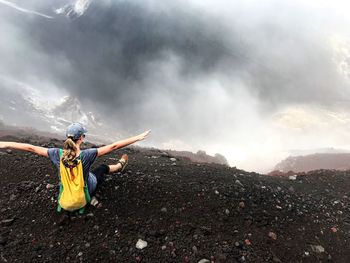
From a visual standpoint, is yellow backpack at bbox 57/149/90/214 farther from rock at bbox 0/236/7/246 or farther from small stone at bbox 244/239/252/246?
small stone at bbox 244/239/252/246

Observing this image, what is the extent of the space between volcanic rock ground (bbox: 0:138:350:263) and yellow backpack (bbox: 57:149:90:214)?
0.31 metres

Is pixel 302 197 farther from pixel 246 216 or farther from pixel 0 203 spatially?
pixel 0 203

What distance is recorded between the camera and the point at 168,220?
6.28 meters

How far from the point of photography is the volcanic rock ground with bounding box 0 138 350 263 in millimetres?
5613

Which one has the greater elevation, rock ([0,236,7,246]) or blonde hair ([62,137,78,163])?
blonde hair ([62,137,78,163])

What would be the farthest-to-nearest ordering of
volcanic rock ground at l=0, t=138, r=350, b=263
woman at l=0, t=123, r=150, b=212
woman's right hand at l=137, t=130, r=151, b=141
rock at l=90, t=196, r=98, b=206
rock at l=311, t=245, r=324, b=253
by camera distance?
rock at l=311, t=245, r=324, b=253, rock at l=90, t=196, r=98, b=206, woman's right hand at l=137, t=130, r=151, b=141, volcanic rock ground at l=0, t=138, r=350, b=263, woman at l=0, t=123, r=150, b=212

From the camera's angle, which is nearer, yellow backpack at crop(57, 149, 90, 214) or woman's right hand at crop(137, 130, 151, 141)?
yellow backpack at crop(57, 149, 90, 214)

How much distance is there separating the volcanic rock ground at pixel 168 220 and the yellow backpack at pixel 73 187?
306 mm

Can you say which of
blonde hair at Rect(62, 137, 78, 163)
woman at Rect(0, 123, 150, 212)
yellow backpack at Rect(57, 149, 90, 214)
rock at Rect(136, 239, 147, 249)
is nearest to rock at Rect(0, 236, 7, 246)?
yellow backpack at Rect(57, 149, 90, 214)

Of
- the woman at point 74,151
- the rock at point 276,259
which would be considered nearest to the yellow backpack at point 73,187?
the woman at point 74,151

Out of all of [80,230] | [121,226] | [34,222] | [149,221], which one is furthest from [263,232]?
[34,222]

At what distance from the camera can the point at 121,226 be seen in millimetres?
5977

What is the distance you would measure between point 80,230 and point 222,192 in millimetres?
2872

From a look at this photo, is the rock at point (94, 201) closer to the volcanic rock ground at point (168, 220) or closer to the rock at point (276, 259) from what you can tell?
the volcanic rock ground at point (168, 220)
